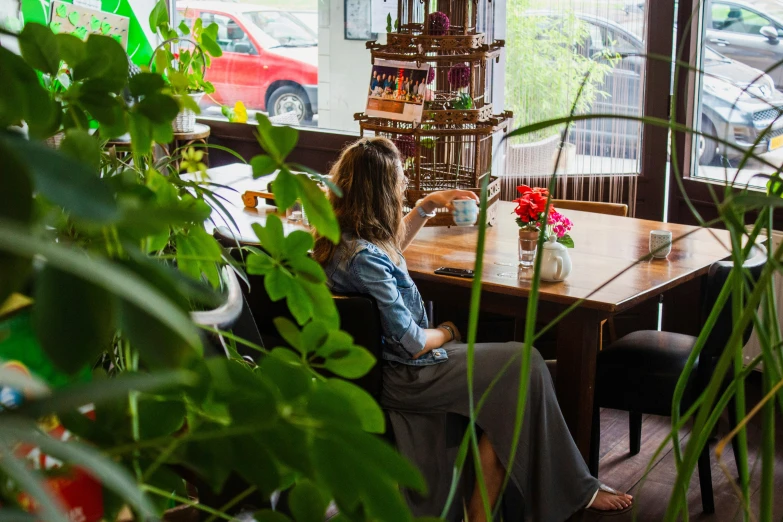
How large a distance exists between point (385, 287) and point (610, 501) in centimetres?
105

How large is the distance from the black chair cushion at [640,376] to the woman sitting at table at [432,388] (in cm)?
28

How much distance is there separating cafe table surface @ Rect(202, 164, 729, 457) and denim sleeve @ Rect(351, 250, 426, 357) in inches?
10.3

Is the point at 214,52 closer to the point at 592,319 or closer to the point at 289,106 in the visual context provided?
the point at 592,319

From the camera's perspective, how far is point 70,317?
0.25 meters

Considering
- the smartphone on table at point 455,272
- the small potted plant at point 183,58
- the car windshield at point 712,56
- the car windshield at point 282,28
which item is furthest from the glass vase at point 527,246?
the car windshield at point 282,28

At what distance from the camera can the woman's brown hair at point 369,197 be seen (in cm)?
259

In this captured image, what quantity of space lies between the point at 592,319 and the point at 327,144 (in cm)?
280

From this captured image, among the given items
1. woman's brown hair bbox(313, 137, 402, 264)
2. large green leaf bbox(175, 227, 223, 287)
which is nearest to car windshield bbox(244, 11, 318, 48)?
woman's brown hair bbox(313, 137, 402, 264)

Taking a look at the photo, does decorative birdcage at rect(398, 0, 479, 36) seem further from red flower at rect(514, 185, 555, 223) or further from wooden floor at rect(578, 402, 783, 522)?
wooden floor at rect(578, 402, 783, 522)

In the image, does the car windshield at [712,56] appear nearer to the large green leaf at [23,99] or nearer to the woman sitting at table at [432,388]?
the woman sitting at table at [432,388]

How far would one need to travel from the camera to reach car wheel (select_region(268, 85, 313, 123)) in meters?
5.18

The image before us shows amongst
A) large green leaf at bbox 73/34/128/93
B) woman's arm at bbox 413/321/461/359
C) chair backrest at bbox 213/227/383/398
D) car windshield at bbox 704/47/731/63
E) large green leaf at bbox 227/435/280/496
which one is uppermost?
car windshield at bbox 704/47/731/63

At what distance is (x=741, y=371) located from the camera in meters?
0.60

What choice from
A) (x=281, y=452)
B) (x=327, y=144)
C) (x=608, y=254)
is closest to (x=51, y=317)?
(x=281, y=452)
